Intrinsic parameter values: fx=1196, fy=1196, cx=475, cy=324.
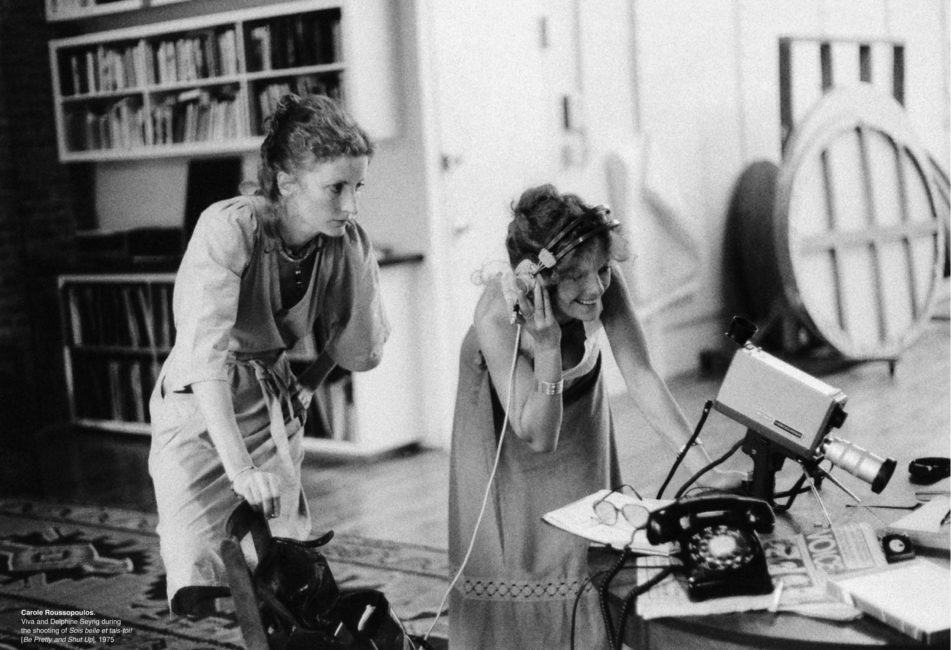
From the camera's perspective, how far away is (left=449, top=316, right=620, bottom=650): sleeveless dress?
2305 millimetres

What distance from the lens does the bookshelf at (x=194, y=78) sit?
520 centimetres

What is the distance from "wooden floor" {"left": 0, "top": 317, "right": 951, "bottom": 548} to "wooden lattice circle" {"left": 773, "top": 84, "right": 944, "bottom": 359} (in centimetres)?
37

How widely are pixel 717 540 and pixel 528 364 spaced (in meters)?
0.76

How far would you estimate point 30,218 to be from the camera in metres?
6.23

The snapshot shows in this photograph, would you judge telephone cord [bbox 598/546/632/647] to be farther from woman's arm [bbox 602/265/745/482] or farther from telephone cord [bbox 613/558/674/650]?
woman's arm [bbox 602/265/745/482]

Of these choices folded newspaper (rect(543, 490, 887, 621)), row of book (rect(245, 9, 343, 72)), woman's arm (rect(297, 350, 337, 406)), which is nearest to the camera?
folded newspaper (rect(543, 490, 887, 621))

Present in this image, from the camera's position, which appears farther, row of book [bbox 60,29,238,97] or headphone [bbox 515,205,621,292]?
row of book [bbox 60,29,238,97]

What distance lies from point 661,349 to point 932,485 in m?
4.51

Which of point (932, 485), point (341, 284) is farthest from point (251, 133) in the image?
point (932, 485)

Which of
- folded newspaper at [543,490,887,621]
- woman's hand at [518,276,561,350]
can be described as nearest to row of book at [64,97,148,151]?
woman's hand at [518,276,561,350]

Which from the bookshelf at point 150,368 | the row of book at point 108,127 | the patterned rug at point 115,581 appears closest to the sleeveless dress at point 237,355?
the patterned rug at point 115,581

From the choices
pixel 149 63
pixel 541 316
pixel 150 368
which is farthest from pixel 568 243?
pixel 149 63

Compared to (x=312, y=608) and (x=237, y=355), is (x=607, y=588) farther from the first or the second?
(x=237, y=355)

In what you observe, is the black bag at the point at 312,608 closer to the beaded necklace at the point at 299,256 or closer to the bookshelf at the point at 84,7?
the beaded necklace at the point at 299,256
